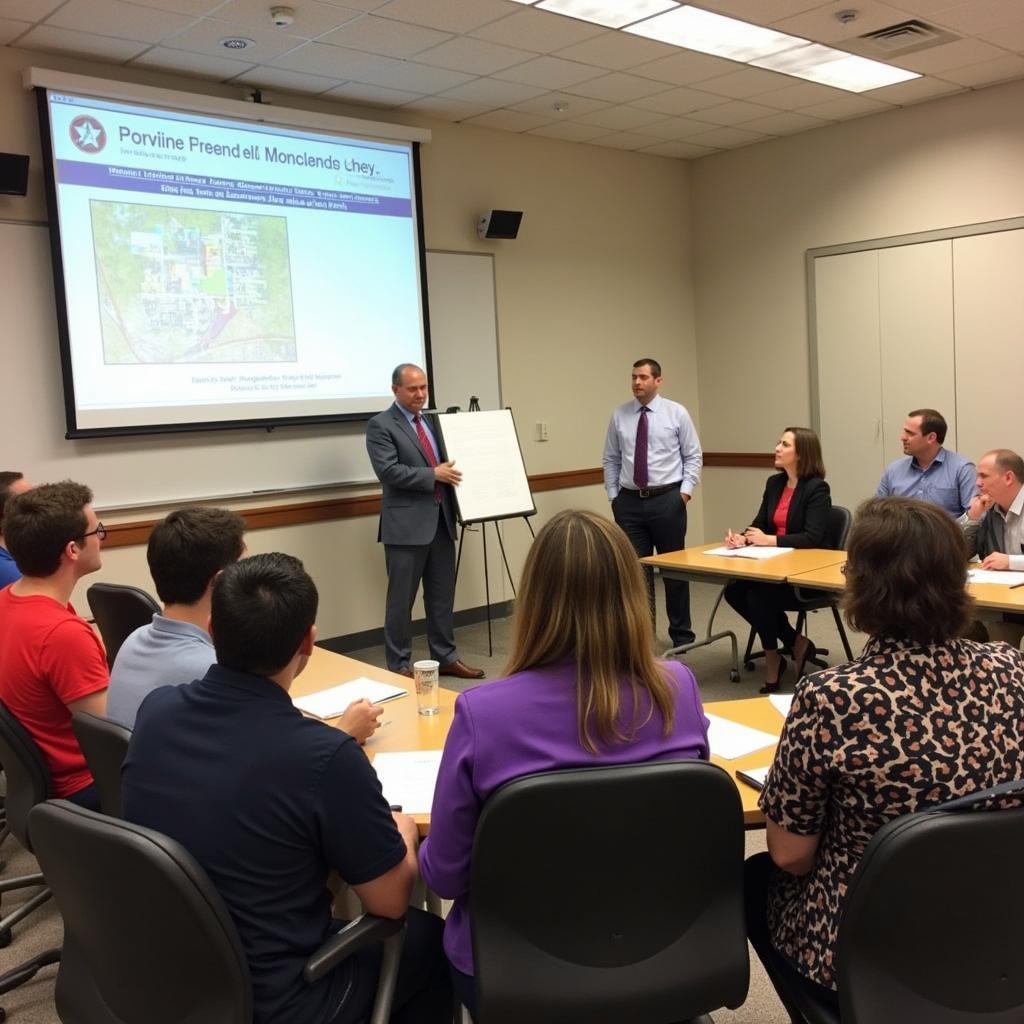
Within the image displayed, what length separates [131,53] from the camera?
14.8 feet

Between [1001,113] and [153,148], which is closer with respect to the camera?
[153,148]

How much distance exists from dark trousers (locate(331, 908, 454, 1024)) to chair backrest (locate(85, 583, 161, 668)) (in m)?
1.73

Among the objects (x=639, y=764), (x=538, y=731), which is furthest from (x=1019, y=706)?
(x=538, y=731)

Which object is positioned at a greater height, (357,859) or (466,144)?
(466,144)

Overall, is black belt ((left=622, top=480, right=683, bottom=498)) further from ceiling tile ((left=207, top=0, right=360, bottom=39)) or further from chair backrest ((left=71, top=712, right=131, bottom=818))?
chair backrest ((left=71, top=712, right=131, bottom=818))

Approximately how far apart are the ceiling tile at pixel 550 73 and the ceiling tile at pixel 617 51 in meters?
0.08

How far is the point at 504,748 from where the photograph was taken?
146 centimetres

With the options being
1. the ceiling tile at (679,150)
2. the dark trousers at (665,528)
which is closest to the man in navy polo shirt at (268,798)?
the dark trousers at (665,528)

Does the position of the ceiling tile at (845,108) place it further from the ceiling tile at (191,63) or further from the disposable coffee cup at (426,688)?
the disposable coffee cup at (426,688)

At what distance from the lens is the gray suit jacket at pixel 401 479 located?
502 cm

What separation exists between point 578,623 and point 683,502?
Result: 428 centimetres

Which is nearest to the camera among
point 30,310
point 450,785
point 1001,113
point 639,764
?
point 639,764

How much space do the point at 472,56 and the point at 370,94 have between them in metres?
0.80

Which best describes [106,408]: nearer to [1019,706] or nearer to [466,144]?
[466,144]
